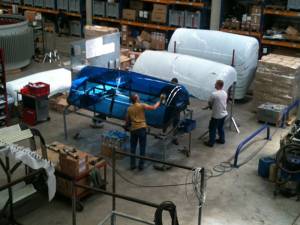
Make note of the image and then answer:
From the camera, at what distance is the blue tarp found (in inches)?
353

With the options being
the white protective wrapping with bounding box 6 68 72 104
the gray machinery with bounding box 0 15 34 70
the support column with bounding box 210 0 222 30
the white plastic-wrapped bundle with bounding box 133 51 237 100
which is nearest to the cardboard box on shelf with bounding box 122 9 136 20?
the support column with bounding box 210 0 222 30

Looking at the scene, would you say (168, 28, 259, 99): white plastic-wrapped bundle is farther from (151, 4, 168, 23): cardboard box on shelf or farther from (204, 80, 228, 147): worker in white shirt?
(151, 4, 168, 23): cardboard box on shelf

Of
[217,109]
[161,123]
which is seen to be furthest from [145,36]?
[161,123]

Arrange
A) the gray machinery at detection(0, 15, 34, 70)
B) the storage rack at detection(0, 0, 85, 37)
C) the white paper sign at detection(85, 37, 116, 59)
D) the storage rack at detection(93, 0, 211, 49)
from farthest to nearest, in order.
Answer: the storage rack at detection(0, 0, 85, 37) < the storage rack at detection(93, 0, 211, 49) < the gray machinery at detection(0, 15, 34, 70) < the white paper sign at detection(85, 37, 116, 59)

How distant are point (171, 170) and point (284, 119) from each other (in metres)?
3.82

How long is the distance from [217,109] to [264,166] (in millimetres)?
1662

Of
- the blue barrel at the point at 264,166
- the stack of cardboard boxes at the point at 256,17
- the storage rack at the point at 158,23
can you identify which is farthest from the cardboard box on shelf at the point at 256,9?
the blue barrel at the point at 264,166

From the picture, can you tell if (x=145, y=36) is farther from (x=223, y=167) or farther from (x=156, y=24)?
(x=223, y=167)

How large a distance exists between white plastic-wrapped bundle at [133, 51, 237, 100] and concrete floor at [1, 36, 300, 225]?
1.35m

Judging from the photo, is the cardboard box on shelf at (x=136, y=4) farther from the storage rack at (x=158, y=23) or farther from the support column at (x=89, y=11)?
the support column at (x=89, y=11)

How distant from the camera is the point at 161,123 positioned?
29.1 feet

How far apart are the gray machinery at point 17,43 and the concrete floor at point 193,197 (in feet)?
17.0

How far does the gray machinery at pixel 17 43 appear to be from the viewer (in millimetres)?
13922

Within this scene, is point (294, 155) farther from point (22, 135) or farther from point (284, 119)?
point (22, 135)
